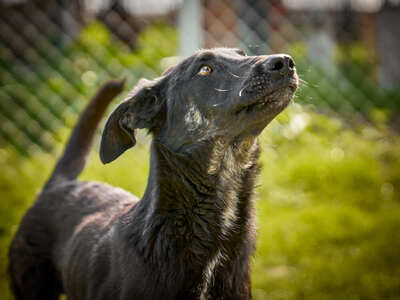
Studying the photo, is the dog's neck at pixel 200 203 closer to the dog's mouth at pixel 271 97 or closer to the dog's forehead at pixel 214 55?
the dog's mouth at pixel 271 97

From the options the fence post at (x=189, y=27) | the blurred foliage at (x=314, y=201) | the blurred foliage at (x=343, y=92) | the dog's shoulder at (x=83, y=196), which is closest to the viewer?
the dog's shoulder at (x=83, y=196)

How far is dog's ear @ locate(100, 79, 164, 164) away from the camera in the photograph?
242cm

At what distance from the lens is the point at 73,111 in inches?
244

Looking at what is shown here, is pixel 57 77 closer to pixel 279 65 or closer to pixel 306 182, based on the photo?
pixel 306 182

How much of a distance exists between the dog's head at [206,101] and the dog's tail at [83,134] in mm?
505

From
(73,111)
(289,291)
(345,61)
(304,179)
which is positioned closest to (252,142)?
(289,291)

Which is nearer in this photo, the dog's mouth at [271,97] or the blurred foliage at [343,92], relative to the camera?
the dog's mouth at [271,97]

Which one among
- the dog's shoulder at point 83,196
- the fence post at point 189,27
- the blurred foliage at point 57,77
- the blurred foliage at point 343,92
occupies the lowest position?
the blurred foliage at point 343,92

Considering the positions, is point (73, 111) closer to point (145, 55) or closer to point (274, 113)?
point (145, 55)

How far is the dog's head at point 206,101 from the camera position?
6.98 feet

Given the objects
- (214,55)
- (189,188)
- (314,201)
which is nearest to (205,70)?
(214,55)

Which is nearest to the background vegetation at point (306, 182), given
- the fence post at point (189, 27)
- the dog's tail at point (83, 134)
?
the fence post at point (189, 27)

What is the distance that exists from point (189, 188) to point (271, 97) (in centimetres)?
63

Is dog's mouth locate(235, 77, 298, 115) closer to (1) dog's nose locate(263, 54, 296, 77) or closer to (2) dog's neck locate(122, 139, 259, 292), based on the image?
(1) dog's nose locate(263, 54, 296, 77)
